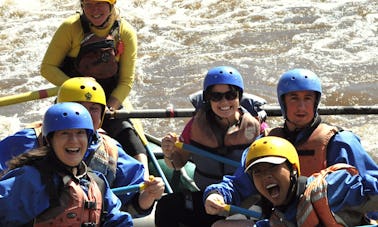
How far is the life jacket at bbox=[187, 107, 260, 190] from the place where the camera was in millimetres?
4719

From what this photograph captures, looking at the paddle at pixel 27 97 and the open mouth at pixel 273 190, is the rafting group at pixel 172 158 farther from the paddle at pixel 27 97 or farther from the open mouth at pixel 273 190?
the paddle at pixel 27 97

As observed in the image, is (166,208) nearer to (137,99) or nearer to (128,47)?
(128,47)

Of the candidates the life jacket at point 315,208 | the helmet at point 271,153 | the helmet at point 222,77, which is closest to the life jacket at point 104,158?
the helmet at point 222,77

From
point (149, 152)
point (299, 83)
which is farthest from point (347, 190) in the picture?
point (149, 152)

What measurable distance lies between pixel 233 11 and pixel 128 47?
6819 mm

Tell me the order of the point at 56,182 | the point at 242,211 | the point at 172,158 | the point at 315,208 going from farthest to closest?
the point at 172,158 < the point at 242,211 < the point at 56,182 < the point at 315,208

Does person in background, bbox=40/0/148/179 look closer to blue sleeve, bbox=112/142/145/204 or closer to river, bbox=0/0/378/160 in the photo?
blue sleeve, bbox=112/142/145/204

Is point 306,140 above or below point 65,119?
below

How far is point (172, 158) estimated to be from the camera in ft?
16.2

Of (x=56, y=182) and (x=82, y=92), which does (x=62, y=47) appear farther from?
(x=56, y=182)

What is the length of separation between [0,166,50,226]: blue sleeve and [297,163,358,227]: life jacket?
111cm

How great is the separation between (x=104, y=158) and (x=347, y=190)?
131cm

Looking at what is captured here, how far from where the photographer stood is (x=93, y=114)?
441 centimetres

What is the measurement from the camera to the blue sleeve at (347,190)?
361cm
